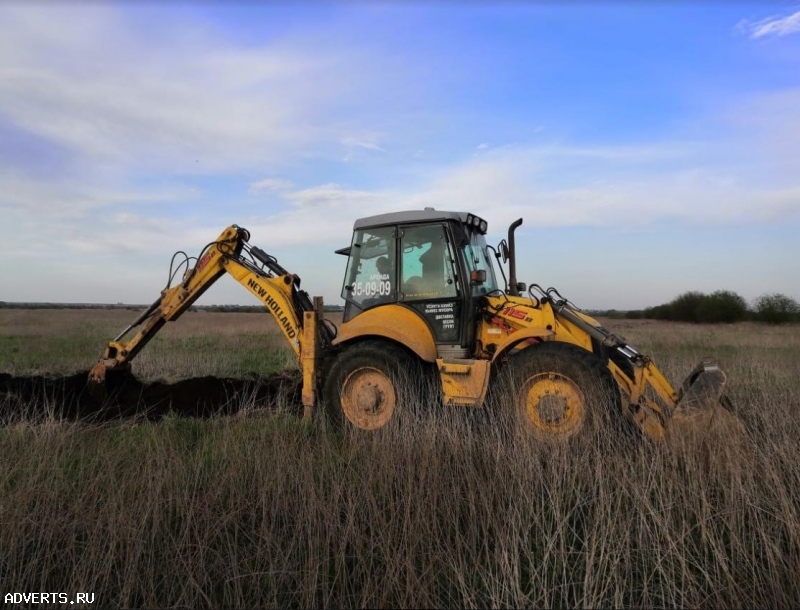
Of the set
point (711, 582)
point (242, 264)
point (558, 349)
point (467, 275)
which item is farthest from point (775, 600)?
point (242, 264)

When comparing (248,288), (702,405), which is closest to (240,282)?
(248,288)

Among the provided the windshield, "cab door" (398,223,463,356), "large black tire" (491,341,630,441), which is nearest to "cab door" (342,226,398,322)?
"cab door" (398,223,463,356)

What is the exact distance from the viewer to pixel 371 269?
25.2 feet

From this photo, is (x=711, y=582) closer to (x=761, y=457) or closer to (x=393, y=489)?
(x=761, y=457)

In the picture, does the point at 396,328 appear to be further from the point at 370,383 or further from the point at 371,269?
the point at 371,269

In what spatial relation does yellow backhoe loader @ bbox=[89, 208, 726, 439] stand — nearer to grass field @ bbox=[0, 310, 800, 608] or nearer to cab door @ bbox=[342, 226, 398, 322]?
cab door @ bbox=[342, 226, 398, 322]

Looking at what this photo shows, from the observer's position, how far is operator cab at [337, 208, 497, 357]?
711 cm

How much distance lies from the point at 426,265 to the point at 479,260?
0.80 m

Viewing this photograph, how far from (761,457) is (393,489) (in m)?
2.88

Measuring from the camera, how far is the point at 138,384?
934cm

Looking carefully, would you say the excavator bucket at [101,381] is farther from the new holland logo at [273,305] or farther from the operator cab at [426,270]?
the operator cab at [426,270]

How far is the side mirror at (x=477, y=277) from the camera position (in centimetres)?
705

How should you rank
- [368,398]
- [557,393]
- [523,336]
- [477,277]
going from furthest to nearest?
1. [477,277]
2. [368,398]
3. [523,336]
4. [557,393]

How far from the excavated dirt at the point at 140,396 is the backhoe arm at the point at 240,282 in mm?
362
